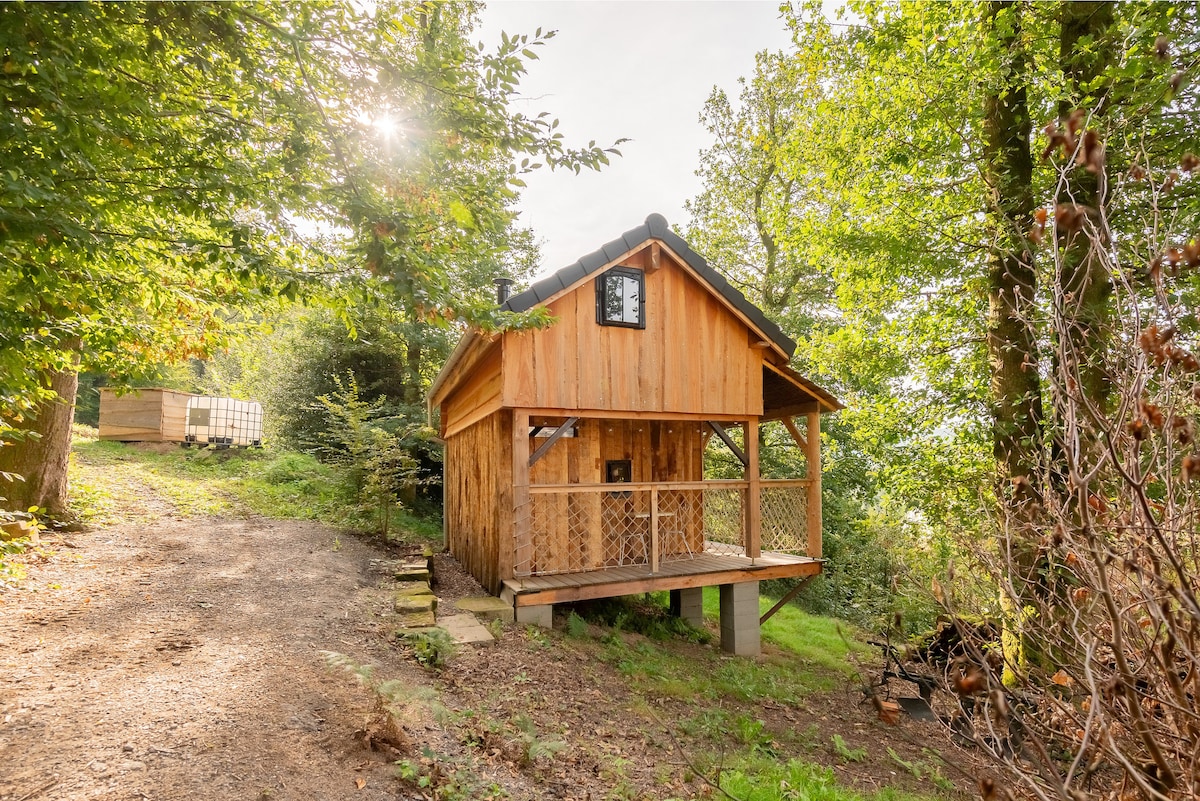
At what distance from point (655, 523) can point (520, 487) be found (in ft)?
6.75

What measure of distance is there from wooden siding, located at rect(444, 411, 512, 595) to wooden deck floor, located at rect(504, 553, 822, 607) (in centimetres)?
61

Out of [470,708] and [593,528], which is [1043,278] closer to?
[470,708]

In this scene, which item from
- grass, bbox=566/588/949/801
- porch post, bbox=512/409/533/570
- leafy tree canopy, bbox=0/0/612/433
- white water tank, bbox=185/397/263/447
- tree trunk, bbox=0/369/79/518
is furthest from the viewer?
white water tank, bbox=185/397/263/447

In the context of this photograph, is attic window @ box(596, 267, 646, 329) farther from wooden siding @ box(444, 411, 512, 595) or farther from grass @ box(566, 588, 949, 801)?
grass @ box(566, 588, 949, 801)

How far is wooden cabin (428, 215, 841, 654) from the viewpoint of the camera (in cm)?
779

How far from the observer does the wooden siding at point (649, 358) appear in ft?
25.6

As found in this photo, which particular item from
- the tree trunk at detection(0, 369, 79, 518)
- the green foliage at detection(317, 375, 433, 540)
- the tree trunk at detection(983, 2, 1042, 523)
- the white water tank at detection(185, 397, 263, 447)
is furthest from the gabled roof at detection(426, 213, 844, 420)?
the white water tank at detection(185, 397, 263, 447)

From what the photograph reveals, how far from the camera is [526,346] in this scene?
772cm

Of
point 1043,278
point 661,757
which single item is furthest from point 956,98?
point 661,757

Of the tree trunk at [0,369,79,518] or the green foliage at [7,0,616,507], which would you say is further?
the tree trunk at [0,369,79,518]

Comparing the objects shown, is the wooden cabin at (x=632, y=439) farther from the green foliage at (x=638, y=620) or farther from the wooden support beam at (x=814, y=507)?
the green foliage at (x=638, y=620)

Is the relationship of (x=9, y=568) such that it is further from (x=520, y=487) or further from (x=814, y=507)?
(x=814, y=507)

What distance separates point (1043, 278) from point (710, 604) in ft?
38.0

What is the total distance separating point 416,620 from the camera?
6188 mm
